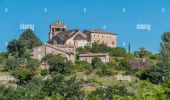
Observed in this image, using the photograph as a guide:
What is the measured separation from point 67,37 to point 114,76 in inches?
699

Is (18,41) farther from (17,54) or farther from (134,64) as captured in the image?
(134,64)

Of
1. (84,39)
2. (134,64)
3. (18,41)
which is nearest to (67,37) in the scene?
(84,39)

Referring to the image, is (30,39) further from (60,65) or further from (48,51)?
(60,65)

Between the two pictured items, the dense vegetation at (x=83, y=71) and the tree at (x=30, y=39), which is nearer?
the dense vegetation at (x=83, y=71)

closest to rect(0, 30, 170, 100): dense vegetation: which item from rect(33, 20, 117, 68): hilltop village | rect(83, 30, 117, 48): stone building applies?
rect(33, 20, 117, 68): hilltop village

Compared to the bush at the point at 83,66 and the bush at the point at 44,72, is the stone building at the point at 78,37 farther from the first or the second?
the bush at the point at 44,72

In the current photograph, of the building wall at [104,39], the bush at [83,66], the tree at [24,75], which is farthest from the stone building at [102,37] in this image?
the tree at [24,75]

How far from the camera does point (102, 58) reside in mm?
55250

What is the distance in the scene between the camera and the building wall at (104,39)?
2633 inches

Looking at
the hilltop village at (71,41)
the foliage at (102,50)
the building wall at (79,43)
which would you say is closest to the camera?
the hilltop village at (71,41)

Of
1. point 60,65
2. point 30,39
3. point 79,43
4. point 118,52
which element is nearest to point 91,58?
point 118,52

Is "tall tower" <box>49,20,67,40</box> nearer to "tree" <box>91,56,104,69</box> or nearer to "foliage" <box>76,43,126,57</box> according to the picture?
"foliage" <box>76,43,126,57</box>

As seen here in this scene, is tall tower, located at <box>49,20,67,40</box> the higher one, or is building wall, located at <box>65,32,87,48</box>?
tall tower, located at <box>49,20,67,40</box>

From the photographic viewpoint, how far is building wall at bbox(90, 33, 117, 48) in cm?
6688
